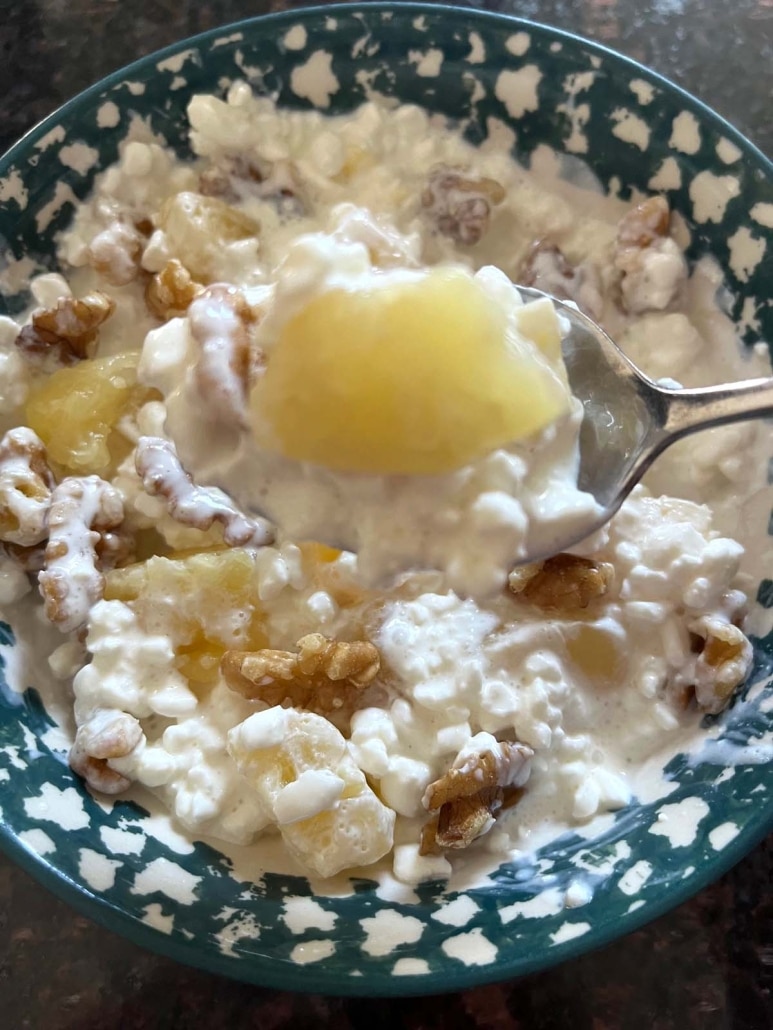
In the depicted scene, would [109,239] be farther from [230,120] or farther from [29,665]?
Result: [29,665]

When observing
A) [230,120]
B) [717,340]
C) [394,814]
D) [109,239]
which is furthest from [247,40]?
[394,814]

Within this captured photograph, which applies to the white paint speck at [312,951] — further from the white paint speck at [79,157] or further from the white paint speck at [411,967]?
the white paint speck at [79,157]

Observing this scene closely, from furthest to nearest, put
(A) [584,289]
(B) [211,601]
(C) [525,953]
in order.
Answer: (A) [584,289], (B) [211,601], (C) [525,953]

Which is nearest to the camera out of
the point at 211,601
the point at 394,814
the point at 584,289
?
the point at 394,814

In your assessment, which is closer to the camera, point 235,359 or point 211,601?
point 235,359

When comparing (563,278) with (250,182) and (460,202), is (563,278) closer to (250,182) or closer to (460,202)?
(460,202)

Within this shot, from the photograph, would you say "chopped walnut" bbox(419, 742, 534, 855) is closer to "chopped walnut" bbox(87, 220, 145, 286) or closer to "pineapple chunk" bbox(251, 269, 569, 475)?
"pineapple chunk" bbox(251, 269, 569, 475)
